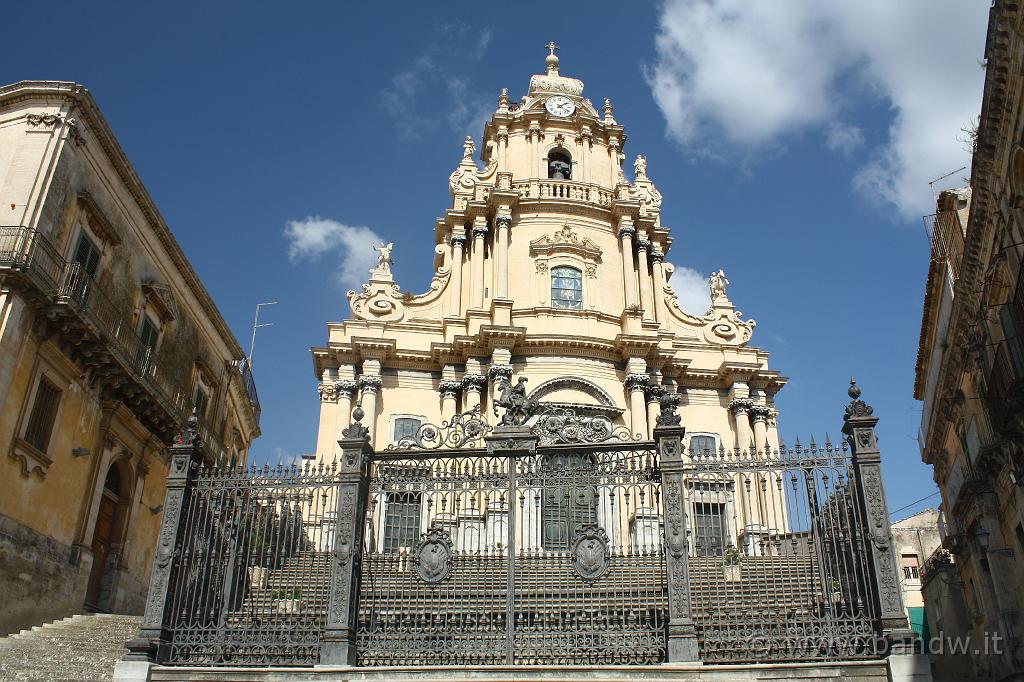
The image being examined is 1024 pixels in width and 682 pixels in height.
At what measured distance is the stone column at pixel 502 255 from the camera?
26.0m

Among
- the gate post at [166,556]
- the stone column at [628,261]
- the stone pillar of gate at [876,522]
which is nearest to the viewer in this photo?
the stone pillar of gate at [876,522]

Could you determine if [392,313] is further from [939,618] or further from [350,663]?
[939,618]

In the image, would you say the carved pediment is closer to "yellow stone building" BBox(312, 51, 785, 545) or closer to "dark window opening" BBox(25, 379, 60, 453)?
"yellow stone building" BBox(312, 51, 785, 545)

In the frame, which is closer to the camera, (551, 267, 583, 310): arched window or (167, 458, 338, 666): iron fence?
(167, 458, 338, 666): iron fence

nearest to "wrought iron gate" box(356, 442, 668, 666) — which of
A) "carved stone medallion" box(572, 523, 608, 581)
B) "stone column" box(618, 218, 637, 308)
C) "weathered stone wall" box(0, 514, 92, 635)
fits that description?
"carved stone medallion" box(572, 523, 608, 581)

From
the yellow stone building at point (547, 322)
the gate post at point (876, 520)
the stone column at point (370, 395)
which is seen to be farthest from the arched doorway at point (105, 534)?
the gate post at point (876, 520)

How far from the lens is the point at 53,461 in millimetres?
17219

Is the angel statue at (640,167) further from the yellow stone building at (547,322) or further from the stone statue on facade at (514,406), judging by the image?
the stone statue on facade at (514,406)

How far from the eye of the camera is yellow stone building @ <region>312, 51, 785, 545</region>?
24.1 meters

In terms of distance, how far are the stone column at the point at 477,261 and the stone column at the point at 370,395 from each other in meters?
4.17

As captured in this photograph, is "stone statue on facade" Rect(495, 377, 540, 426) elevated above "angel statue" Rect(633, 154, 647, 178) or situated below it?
below

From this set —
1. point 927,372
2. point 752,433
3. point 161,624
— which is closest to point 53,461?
point 161,624

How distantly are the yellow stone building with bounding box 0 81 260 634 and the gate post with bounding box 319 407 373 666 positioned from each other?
8856mm

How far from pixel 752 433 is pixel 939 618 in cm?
1088
